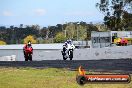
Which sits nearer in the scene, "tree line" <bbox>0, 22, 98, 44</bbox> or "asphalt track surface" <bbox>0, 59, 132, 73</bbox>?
"asphalt track surface" <bbox>0, 59, 132, 73</bbox>

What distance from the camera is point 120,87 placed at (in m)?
10.3

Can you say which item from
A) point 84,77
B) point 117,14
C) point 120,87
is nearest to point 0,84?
point 120,87

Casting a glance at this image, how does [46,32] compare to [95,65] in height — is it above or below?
above

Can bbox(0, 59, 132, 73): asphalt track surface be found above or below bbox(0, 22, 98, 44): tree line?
below

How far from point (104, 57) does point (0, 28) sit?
415 feet

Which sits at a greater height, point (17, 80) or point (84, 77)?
point (84, 77)

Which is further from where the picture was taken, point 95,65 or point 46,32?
point 46,32

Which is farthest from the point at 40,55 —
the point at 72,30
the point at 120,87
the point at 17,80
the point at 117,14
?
the point at 72,30

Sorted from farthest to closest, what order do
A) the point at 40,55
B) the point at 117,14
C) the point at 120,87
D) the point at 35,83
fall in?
1. the point at 117,14
2. the point at 40,55
3. the point at 35,83
4. the point at 120,87

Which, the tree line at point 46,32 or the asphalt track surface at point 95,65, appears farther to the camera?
the tree line at point 46,32

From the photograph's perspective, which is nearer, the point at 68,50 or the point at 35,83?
the point at 35,83

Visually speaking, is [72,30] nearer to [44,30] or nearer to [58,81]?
[44,30]

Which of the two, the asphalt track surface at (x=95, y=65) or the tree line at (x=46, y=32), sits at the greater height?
the tree line at (x=46, y=32)

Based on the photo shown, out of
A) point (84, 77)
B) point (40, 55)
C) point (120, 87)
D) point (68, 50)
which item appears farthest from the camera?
point (40, 55)
